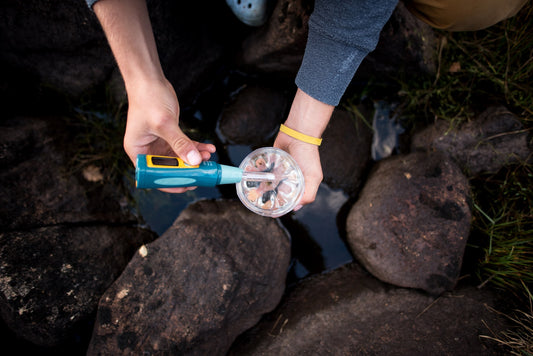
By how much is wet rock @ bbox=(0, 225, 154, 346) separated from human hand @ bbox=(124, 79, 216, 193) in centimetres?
106

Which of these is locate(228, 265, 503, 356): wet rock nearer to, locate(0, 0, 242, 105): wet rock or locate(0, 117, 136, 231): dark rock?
locate(0, 117, 136, 231): dark rock

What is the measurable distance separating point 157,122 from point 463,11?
7.59ft

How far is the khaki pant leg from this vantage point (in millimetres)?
2086

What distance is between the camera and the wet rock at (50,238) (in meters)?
2.16

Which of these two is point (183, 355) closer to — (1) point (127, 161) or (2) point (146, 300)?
(2) point (146, 300)

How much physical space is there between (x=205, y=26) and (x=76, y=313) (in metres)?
2.66

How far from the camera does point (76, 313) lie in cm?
225

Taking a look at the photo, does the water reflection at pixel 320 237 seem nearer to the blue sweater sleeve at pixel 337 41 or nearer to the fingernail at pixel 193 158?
the blue sweater sleeve at pixel 337 41

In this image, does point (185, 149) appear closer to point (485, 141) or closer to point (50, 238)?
point (50, 238)

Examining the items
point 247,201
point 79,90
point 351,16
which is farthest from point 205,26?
point 247,201

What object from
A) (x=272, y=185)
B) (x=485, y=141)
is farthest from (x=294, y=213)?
(x=485, y=141)

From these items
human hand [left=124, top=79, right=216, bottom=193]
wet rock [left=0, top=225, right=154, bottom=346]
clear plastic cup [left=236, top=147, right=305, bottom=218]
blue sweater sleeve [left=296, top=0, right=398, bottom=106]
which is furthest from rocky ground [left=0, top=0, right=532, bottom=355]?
human hand [left=124, top=79, right=216, bottom=193]

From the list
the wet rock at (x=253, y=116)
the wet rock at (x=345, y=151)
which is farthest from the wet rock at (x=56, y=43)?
the wet rock at (x=345, y=151)

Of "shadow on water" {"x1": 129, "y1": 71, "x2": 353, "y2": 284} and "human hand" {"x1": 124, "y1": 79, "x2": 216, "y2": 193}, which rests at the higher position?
"human hand" {"x1": 124, "y1": 79, "x2": 216, "y2": 193}
